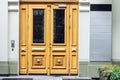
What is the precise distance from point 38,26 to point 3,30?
1350 millimetres

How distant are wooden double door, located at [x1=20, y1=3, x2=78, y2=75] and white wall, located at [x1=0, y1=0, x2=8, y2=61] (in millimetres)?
632

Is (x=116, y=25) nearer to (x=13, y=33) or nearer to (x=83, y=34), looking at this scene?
(x=83, y=34)

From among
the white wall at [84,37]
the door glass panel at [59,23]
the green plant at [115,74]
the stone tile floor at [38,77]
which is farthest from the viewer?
the door glass panel at [59,23]

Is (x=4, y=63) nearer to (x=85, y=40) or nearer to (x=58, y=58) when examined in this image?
(x=58, y=58)

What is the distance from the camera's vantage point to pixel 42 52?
1457 cm

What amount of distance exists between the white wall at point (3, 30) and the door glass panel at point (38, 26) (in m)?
1.10

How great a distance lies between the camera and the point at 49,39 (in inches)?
573

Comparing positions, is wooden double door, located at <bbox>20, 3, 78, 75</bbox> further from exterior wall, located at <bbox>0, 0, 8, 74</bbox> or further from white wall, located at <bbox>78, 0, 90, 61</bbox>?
exterior wall, located at <bbox>0, 0, 8, 74</bbox>

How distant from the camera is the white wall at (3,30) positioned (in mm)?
14120

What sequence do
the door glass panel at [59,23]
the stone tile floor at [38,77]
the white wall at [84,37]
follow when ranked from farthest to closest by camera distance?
the door glass panel at [59,23] → the white wall at [84,37] → the stone tile floor at [38,77]

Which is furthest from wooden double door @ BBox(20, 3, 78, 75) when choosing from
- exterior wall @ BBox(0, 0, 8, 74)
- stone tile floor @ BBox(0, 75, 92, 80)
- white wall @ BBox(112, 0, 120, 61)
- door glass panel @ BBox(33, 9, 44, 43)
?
white wall @ BBox(112, 0, 120, 61)

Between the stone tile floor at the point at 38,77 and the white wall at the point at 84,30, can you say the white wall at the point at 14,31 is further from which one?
the white wall at the point at 84,30

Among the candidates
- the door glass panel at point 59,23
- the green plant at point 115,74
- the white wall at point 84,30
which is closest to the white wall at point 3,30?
the door glass panel at point 59,23

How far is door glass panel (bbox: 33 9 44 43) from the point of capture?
14.5m
